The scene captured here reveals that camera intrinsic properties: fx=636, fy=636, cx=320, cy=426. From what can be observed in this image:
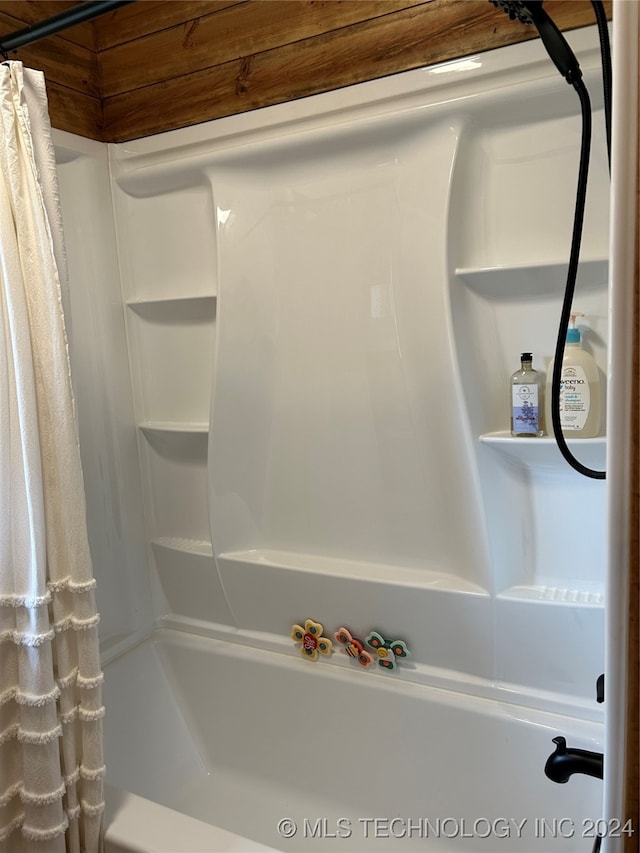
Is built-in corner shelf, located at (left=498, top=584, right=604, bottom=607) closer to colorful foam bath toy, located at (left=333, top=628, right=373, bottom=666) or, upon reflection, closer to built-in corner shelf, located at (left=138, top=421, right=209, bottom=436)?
colorful foam bath toy, located at (left=333, top=628, right=373, bottom=666)

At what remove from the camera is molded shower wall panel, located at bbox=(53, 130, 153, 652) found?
6.05 ft

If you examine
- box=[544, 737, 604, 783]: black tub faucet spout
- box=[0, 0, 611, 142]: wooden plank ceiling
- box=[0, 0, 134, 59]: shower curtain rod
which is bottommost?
box=[544, 737, 604, 783]: black tub faucet spout

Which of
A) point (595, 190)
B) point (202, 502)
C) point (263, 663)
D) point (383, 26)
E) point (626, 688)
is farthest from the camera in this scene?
point (202, 502)

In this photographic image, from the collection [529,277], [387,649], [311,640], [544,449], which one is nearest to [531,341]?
[529,277]

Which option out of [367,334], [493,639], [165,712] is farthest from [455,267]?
[165,712]

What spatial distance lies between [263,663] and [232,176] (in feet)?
4.55

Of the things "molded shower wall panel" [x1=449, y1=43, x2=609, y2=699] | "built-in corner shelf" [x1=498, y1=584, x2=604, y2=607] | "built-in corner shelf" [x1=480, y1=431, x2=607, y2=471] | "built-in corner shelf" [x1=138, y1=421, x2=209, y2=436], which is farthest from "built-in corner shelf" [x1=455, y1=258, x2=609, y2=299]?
"built-in corner shelf" [x1=138, y1=421, x2=209, y2=436]

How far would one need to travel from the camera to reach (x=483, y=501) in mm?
1545

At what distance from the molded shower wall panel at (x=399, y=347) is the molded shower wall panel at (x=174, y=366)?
0.5 inches

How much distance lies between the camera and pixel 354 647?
1.74 metres

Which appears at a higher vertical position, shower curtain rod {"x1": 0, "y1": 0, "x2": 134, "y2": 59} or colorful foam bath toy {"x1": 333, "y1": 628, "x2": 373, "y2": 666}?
shower curtain rod {"x1": 0, "y1": 0, "x2": 134, "y2": 59}

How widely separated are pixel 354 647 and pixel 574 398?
2.89ft

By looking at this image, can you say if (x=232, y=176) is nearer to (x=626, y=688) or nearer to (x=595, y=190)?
(x=595, y=190)

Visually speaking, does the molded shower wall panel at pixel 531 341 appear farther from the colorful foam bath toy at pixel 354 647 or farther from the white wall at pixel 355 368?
the colorful foam bath toy at pixel 354 647
